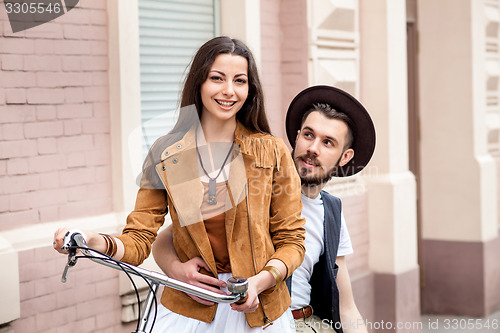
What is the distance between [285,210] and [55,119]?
198cm

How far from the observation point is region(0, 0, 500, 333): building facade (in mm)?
4473

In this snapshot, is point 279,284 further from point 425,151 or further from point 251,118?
point 425,151

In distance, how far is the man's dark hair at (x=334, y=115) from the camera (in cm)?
371

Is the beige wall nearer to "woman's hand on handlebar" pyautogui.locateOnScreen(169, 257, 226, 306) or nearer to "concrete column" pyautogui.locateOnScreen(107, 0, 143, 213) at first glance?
"concrete column" pyautogui.locateOnScreen(107, 0, 143, 213)

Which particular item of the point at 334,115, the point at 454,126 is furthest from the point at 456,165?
the point at 334,115

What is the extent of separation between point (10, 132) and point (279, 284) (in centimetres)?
201

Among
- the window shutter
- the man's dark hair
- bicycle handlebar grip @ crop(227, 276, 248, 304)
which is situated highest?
the window shutter

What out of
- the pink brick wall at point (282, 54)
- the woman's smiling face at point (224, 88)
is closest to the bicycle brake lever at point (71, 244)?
the woman's smiling face at point (224, 88)

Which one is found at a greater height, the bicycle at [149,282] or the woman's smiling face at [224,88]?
the woman's smiling face at [224,88]

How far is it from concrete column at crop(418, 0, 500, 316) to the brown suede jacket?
5992 millimetres

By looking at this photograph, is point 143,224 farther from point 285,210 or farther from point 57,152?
point 57,152

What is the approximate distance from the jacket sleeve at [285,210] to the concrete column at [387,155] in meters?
4.38

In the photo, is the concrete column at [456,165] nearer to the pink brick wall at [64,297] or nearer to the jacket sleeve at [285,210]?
the pink brick wall at [64,297]

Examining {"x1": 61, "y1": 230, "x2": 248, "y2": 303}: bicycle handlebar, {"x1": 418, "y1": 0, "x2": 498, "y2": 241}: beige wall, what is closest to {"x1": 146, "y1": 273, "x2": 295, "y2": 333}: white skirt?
{"x1": 61, "y1": 230, "x2": 248, "y2": 303}: bicycle handlebar
